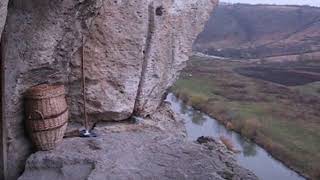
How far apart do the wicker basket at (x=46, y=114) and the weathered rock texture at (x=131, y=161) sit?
14cm

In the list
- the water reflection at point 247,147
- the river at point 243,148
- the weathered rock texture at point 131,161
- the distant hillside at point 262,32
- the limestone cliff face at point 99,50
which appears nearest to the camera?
the weathered rock texture at point 131,161

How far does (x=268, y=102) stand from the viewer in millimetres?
30047

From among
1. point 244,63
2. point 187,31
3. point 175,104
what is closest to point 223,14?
point 244,63

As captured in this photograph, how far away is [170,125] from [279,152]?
13.7m

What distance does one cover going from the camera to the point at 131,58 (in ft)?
21.0

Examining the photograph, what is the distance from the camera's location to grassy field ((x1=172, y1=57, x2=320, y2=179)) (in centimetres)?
2077

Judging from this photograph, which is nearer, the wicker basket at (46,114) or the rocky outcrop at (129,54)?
the wicker basket at (46,114)

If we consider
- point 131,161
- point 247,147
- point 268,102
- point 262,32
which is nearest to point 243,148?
point 247,147

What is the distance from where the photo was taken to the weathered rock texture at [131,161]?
198 inches

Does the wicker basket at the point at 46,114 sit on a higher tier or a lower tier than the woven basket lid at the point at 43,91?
lower

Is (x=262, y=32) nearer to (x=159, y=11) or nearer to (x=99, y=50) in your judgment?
(x=159, y=11)

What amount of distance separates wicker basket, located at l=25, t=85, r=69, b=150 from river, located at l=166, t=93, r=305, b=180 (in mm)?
10735

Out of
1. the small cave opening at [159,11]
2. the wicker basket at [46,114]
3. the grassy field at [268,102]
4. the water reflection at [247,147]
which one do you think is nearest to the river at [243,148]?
the water reflection at [247,147]

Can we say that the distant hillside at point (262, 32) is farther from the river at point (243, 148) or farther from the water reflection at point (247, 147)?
the water reflection at point (247, 147)
